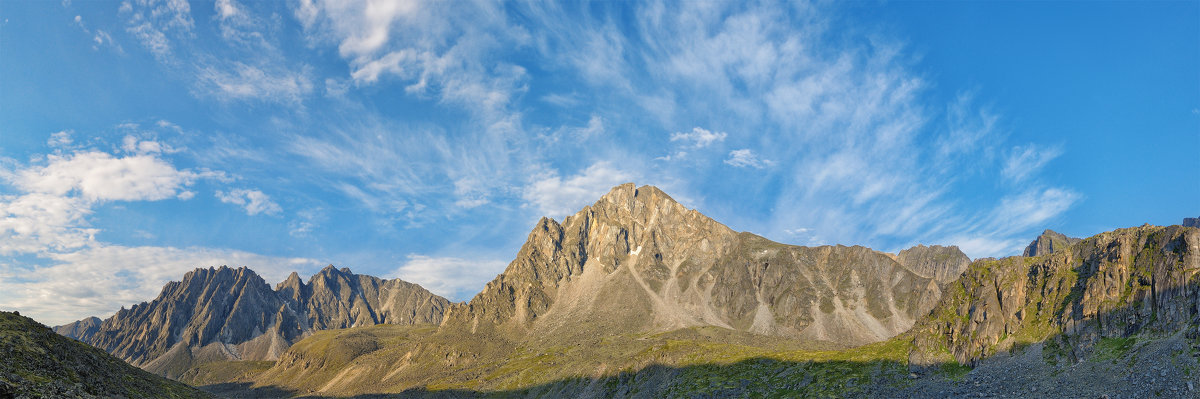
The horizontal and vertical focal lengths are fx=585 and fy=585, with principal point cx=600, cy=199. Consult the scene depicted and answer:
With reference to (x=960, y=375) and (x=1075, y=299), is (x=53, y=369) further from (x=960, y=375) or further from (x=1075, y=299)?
(x=1075, y=299)

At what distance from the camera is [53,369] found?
73.4 m

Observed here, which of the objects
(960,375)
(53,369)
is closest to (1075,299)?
(960,375)

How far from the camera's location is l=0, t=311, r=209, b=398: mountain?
62.7 metres

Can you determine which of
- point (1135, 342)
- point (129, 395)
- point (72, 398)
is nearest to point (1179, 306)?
point (1135, 342)

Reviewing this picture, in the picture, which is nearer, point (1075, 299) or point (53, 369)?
point (53, 369)

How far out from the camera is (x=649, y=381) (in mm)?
186625

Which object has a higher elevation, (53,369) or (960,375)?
(53,369)

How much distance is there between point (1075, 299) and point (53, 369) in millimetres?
154648

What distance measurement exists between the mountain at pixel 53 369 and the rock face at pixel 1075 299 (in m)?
131

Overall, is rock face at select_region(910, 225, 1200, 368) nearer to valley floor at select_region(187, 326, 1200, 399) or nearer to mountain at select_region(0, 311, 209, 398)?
valley floor at select_region(187, 326, 1200, 399)

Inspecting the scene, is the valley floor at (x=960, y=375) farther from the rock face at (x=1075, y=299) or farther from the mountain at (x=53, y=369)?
the mountain at (x=53, y=369)

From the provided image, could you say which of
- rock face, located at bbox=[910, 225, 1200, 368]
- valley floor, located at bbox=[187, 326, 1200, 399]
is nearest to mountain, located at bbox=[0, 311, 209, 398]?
valley floor, located at bbox=[187, 326, 1200, 399]

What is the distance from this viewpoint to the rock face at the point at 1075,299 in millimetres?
90000

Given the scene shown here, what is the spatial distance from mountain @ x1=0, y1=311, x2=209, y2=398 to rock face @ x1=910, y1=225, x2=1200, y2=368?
131329mm
